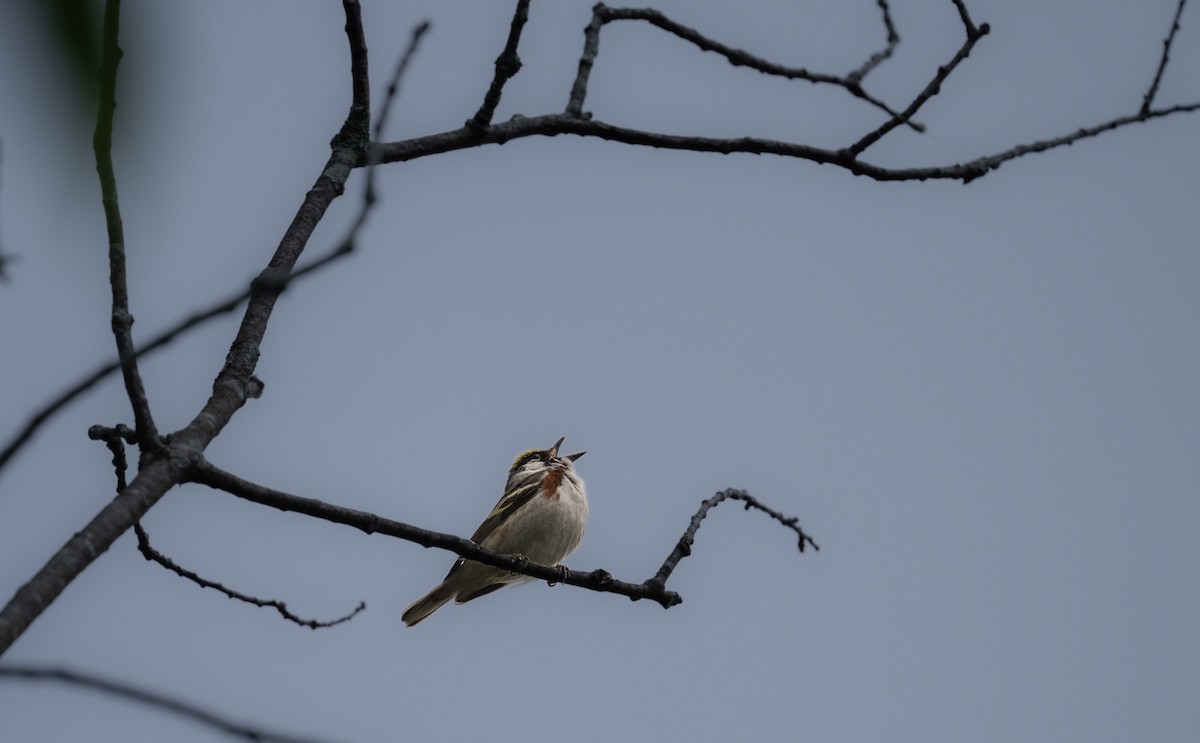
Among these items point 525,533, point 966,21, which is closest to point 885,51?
point 966,21

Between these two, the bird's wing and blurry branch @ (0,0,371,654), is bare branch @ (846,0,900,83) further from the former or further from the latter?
the bird's wing

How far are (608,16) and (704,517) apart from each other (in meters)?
1.90

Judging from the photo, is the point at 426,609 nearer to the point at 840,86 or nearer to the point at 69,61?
the point at 840,86

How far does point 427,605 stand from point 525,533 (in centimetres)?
105

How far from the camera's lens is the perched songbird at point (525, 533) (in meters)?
8.52

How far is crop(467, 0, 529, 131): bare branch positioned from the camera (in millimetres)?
3549

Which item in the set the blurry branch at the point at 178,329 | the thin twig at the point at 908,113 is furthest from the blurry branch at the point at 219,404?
the thin twig at the point at 908,113

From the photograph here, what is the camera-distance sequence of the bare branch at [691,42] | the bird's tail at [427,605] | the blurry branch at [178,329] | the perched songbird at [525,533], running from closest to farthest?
1. the blurry branch at [178,329]
2. the bare branch at [691,42]
3. the perched songbird at [525,533]
4. the bird's tail at [427,605]

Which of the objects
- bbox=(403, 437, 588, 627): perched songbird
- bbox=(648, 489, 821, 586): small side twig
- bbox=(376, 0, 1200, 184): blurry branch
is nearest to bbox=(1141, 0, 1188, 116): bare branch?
bbox=(376, 0, 1200, 184): blurry branch

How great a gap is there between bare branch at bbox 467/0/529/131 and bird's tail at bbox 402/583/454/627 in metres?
5.67

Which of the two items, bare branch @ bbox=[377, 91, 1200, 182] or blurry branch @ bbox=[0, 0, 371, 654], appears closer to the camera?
blurry branch @ bbox=[0, 0, 371, 654]

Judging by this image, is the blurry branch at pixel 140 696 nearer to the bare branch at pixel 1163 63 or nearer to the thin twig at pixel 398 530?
the thin twig at pixel 398 530

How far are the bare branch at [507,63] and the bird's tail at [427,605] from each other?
18.6ft

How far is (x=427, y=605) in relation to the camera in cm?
888
